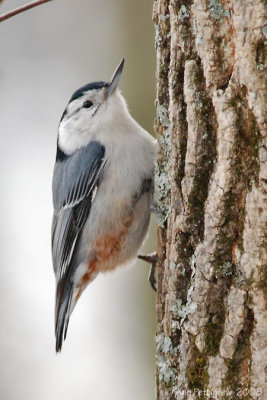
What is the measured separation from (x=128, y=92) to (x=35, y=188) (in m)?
1.18

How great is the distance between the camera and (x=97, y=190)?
2.78m

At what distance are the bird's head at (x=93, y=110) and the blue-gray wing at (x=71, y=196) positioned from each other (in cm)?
8

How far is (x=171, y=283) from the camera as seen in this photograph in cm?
189

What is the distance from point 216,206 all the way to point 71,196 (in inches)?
50.6

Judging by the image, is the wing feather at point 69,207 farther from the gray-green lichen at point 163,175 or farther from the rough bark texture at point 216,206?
the rough bark texture at point 216,206

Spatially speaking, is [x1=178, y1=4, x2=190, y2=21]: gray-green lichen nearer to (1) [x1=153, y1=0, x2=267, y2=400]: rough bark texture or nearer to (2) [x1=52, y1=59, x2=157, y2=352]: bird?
(1) [x1=153, y1=0, x2=267, y2=400]: rough bark texture

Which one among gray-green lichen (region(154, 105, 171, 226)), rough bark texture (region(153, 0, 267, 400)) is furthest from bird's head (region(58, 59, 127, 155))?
rough bark texture (region(153, 0, 267, 400))

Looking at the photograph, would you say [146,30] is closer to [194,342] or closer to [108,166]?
[108,166]

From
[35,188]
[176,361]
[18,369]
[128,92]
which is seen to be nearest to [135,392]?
[18,369]

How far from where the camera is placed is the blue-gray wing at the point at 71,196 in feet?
9.16

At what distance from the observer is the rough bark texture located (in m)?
1.61

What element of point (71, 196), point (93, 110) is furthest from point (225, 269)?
point (93, 110)

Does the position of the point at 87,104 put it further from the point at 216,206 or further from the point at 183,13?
the point at 216,206

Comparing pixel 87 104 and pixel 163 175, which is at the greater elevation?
pixel 87 104
